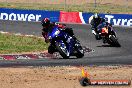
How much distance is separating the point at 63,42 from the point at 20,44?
6909 mm

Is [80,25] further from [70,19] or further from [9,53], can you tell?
[9,53]

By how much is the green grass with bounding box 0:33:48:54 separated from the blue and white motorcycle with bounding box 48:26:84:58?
3625mm

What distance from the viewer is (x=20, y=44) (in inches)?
1032

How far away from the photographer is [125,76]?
14156mm

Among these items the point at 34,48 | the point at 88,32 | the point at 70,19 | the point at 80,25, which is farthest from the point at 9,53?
the point at 70,19

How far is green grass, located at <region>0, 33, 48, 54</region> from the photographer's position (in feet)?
77.1

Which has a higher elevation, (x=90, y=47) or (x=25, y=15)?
(x=90, y=47)

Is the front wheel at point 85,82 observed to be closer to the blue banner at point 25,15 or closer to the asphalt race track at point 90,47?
the asphalt race track at point 90,47

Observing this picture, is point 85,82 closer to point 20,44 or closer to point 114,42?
point 114,42

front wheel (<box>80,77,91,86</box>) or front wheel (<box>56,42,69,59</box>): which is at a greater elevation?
front wheel (<box>80,77,91,86</box>)

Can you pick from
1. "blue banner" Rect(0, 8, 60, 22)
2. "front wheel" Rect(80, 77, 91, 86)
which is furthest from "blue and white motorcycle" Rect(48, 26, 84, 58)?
"blue banner" Rect(0, 8, 60, 22)

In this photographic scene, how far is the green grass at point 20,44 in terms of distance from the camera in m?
23.5

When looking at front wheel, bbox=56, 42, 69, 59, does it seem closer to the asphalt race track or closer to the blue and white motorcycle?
the blue and white motorcycle

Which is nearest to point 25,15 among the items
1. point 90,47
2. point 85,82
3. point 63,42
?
point 90,47
